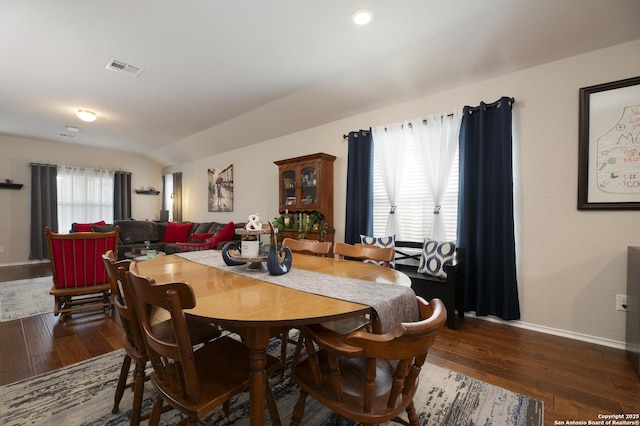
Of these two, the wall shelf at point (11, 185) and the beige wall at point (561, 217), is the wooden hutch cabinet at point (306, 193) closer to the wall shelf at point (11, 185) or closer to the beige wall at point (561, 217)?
the beige wall at point (561, 217)

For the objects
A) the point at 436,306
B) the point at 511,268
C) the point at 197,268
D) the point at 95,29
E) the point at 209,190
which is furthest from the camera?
the point at 209,190

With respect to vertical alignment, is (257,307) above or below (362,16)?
below

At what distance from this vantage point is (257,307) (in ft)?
3.34

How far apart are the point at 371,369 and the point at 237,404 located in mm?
1083

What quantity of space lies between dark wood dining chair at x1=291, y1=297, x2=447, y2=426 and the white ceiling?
2263mm

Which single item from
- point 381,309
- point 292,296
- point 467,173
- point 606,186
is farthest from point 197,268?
point 606,186

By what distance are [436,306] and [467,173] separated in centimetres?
225

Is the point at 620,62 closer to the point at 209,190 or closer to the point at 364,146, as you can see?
the point at 364,146

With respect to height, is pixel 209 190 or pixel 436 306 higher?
pixel 209 190

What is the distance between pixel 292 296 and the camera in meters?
1.16

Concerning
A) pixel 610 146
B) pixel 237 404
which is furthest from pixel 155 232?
pixel 610 146

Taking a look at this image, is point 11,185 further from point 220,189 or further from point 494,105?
point 494,105

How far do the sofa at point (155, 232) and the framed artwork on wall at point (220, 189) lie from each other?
0.45 metres

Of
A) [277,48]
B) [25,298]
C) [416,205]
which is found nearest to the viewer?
[277,48]
